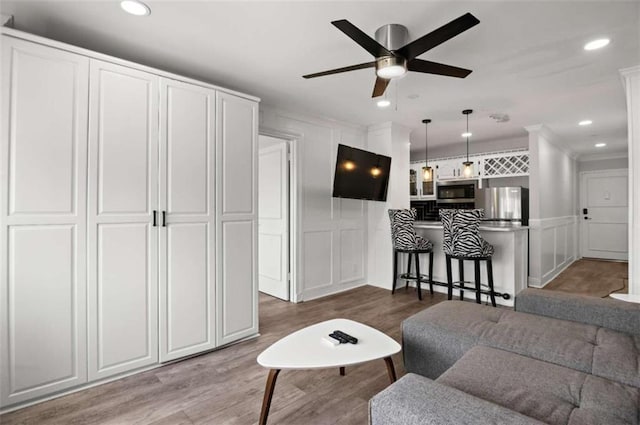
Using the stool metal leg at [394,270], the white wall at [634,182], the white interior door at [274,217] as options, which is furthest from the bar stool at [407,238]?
the white wall at [634,182]

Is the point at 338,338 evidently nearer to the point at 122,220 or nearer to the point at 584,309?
the point at 584,309

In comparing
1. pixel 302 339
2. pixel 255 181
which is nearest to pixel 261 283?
pixel 255 181

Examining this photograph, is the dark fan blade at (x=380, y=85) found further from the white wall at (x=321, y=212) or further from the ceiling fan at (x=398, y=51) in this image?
the white wall at (x=321, y=212)

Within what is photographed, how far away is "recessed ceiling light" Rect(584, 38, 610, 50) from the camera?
235 centimetres

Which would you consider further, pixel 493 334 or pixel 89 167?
pixel 89 167

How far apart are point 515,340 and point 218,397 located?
1849mm

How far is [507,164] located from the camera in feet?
18.8

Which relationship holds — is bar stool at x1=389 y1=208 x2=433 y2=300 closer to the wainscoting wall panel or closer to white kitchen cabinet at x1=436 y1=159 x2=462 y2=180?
the wainscoting wall panel

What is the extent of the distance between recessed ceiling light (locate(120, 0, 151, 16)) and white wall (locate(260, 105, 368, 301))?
5.85ft

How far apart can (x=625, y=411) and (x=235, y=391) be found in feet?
6.59

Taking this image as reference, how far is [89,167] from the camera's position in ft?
7.09

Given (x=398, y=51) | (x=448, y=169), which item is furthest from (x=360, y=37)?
(x=448, y=169)

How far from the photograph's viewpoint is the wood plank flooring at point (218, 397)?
6.05 feet

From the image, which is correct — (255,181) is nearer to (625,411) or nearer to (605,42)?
(625,411)
